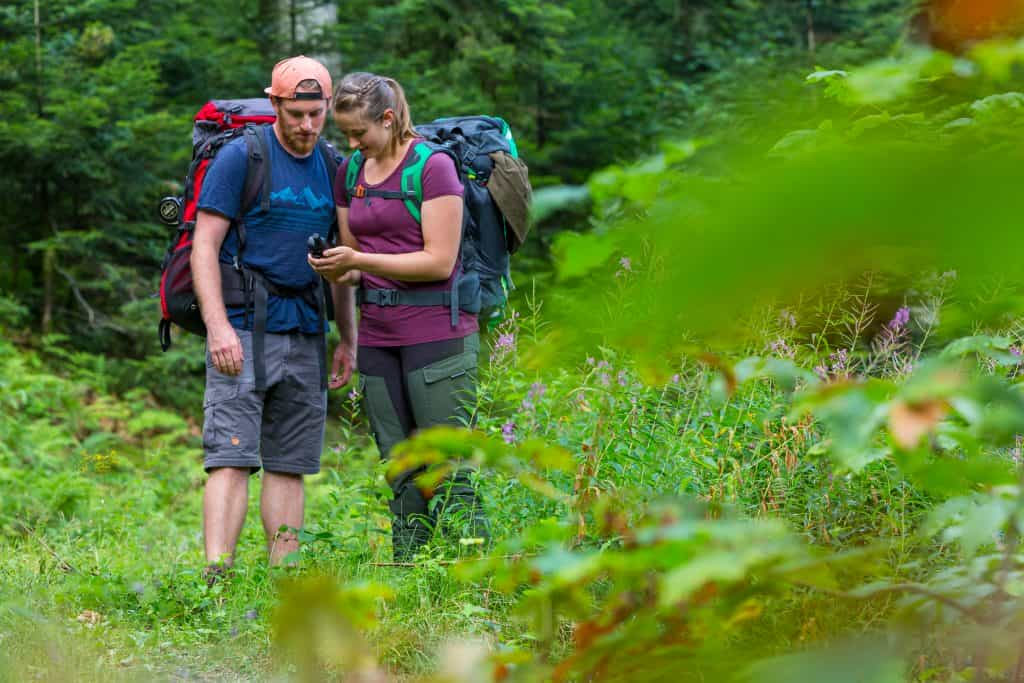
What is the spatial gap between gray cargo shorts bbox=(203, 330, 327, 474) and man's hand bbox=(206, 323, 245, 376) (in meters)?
0.06

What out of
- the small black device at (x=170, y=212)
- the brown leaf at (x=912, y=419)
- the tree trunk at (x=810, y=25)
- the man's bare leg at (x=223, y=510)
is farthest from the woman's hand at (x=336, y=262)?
the tree trunk at (x=810, y=25)

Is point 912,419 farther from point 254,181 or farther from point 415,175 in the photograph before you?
point 254,181

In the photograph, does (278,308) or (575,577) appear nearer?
(575,577)

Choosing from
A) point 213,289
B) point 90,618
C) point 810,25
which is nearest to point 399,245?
point 213,289

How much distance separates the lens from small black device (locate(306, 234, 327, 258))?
428 centimetres

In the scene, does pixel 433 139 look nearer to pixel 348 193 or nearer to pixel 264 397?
pixel 348 193

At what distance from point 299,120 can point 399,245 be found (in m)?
0.72

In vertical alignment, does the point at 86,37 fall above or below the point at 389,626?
above

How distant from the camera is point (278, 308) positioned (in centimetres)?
453

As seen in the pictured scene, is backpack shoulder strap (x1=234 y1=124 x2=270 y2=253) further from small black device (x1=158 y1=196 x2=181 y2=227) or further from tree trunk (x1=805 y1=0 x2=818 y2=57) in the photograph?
tree trunk (x1=805 y1=0 x2=818 y2=57)

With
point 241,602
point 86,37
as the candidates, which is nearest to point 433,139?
point 241,602

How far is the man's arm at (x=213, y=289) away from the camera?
437 centimetres

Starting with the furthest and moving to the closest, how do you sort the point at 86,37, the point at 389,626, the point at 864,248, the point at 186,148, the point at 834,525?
the point at 186,148, the point at 86,37, the point at 389,626, the point at 834,525, the point at 864,248

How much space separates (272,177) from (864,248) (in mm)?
4026
